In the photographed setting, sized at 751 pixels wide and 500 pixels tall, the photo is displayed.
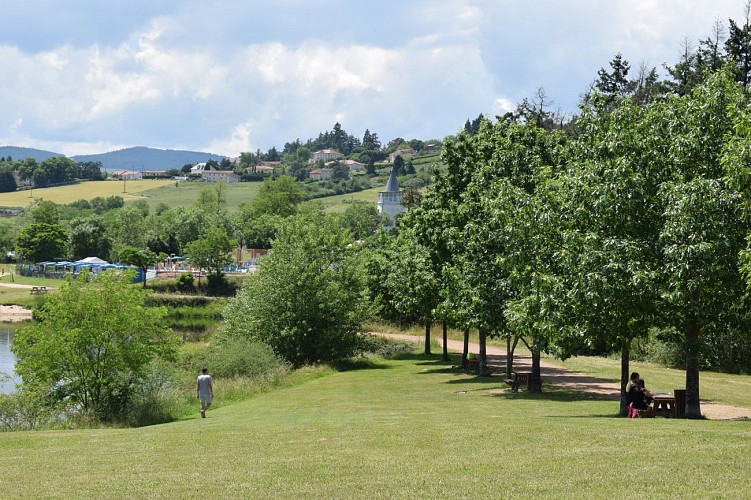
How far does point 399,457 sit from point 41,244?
4865 inches

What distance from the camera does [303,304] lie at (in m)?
49.8

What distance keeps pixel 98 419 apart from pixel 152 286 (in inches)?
3167

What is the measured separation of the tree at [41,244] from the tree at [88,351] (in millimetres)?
104031

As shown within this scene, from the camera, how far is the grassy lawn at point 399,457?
12000mm

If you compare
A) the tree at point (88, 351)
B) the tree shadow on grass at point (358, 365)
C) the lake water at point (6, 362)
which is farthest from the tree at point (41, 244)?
the tree at point (88, 351)

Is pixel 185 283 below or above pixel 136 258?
below

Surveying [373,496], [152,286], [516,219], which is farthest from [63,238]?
[373,496]

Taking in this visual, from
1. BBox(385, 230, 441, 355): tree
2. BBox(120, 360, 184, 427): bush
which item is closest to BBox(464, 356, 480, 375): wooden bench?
BBox(385, 230, 441, 355): tree

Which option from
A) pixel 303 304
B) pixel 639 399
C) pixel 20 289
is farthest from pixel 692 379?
pixel 20 289

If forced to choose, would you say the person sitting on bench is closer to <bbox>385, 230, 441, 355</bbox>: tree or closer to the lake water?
<bbox>385, 230, 441, 355</bbox>: tree

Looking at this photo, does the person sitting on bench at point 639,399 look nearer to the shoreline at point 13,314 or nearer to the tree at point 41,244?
the shoreline at point 13,314

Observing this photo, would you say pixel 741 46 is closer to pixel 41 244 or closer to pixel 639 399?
pixel 639 399

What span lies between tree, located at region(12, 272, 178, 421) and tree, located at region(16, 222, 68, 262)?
10403 centimetres

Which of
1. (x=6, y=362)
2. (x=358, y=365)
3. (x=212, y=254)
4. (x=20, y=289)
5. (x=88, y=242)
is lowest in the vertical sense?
(x=6, y=362)
